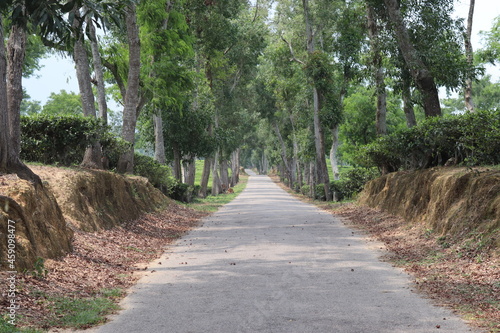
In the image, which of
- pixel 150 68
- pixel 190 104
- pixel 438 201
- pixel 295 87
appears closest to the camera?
pixel 438 201

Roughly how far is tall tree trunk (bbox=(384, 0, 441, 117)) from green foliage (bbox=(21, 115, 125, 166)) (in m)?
9.92

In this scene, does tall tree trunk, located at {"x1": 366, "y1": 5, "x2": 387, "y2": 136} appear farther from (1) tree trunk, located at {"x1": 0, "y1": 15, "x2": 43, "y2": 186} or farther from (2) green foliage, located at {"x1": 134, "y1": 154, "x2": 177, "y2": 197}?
(1) tree trunk, located at {"x1": 0, "y1": 15, "x2": 43, "y2": 186}

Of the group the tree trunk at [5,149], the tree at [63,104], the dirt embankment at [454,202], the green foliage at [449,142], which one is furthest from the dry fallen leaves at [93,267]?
the tree at [63,104]

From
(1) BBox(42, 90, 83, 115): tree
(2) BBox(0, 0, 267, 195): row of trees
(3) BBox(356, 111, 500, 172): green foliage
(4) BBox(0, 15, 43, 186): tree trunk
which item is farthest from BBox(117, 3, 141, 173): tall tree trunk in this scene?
(1) BBox(42, 90, 83, 115): tree

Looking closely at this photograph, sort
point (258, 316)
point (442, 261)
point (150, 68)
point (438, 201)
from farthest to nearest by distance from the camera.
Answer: point (150, 68), point (438, 201), point (442, 261), point (258, 316)

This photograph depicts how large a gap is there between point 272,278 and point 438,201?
577cm

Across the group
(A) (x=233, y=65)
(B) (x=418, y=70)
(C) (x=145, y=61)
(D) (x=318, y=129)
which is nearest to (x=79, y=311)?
(B) (x=418, y=70)


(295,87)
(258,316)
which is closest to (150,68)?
(258,316)

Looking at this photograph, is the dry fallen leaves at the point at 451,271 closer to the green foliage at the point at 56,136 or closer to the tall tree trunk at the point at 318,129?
the green foliage at the point at 56,136

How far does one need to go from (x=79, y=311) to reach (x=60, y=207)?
5.41 m

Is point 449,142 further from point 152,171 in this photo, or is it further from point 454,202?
point 152,171

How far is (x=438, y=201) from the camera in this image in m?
12.3

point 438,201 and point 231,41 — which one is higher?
point 231,41

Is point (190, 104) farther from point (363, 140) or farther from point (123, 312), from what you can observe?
point (123, 312)
